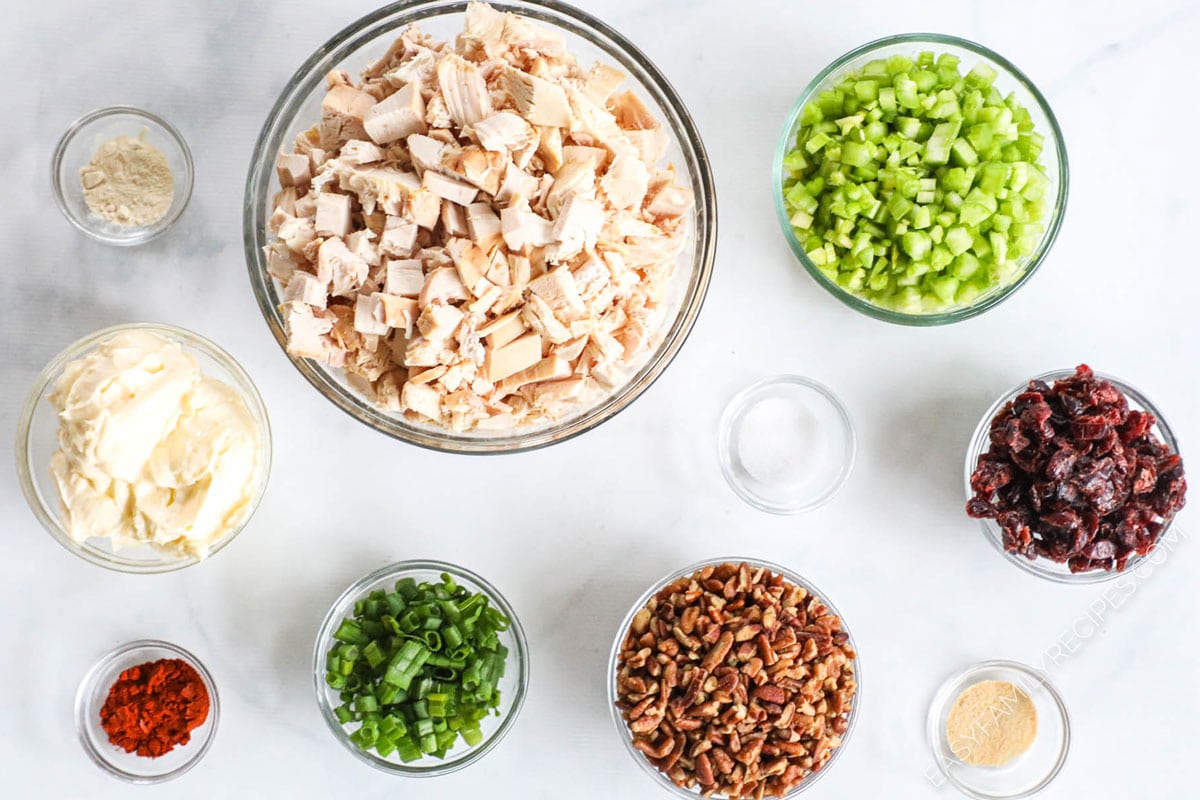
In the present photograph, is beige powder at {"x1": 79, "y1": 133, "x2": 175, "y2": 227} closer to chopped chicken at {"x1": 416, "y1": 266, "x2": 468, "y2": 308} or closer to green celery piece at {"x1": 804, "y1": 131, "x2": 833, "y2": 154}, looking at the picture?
chopped chicken at {"x1": 416, "y1": 266, "x2": 468, "y2": 308}

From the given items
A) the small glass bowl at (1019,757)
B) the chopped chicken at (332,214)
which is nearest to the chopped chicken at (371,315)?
the chopped chicken at (332,214)

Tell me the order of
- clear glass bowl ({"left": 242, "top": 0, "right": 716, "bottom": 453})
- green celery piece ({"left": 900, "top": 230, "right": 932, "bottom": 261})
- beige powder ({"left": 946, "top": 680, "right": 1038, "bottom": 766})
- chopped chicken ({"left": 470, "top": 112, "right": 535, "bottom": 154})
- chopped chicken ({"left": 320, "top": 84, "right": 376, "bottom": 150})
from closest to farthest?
chopped chicken ({"left": 470, "top": 112, "right": 535, "bottom": 154}), chopped chicken ({"left": 320, "top": 84, "right": 376, "bottom": 150}), clear glass bowl ({"left": 242, "top": 0, "right": 716, "bottom": 453}), green celery piece ({"left": 900, "top": 230, "right": 932, "bottom": 261}), beige powder ({"left": 946, "top": 680, "right": 1038, "bottom": 766})

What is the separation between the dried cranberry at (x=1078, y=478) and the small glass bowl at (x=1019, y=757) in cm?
32

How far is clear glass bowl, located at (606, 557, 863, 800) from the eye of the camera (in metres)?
2.01

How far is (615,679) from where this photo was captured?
6.66 ft

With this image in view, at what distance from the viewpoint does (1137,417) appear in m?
1.99

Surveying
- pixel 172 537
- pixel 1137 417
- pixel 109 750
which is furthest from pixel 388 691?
pixel 1137 417

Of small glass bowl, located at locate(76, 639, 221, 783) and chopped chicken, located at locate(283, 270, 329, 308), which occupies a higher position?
chopped chicken, located at locate(283, 270, 329, 308)

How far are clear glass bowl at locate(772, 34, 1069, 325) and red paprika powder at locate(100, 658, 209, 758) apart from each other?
5.27ft

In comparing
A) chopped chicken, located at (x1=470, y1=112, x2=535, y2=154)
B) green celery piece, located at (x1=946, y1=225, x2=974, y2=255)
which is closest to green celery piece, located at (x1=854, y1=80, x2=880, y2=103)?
green celery piece, located at (x1=946, y1=225, x2=974, y2=255)

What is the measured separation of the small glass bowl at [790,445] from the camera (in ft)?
7.08

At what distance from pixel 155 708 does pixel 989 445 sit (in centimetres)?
189

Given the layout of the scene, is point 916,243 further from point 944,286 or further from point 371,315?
point 371,315

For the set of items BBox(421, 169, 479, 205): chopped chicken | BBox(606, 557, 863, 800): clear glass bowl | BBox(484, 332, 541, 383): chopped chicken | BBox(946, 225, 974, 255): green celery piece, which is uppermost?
BBox(421, 169, 479, 205): chopped chicken
